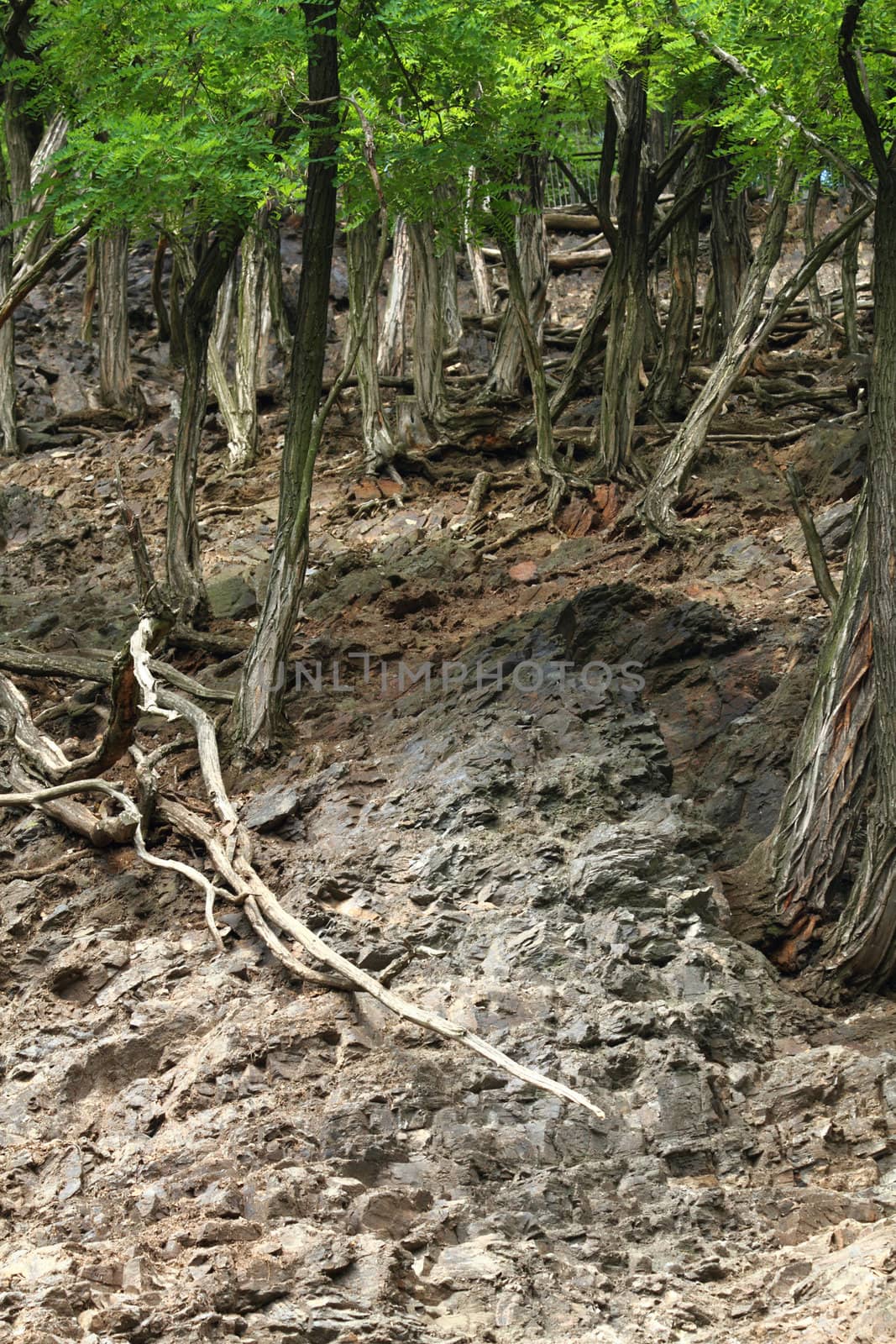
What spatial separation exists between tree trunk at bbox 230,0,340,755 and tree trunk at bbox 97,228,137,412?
7.95 metres

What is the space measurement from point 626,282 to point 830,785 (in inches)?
254

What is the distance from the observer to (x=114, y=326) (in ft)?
50.8

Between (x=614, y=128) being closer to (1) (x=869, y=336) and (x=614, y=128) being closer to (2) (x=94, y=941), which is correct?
(1) (x=869, y=336)

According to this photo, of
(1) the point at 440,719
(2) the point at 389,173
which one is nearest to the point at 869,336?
(2) the point at 389,173

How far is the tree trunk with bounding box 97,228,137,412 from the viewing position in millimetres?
15305

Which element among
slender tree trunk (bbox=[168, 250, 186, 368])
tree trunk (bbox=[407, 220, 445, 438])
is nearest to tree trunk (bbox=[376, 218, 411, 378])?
tree trunk (bbox=[407, 220, 445, 438])

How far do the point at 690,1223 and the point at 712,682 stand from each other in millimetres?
3857

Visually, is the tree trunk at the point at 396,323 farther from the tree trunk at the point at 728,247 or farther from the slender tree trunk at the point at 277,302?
the tree trunk at the point at 728,247

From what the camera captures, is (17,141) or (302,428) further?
(17,141)

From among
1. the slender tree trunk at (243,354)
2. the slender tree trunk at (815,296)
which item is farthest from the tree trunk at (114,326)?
the slender tree trunk at (815,296)

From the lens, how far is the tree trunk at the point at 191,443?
931 cm

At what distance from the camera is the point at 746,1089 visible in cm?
480

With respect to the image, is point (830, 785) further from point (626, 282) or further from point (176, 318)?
point (176, 318)

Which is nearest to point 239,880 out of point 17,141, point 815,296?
point 17,141
